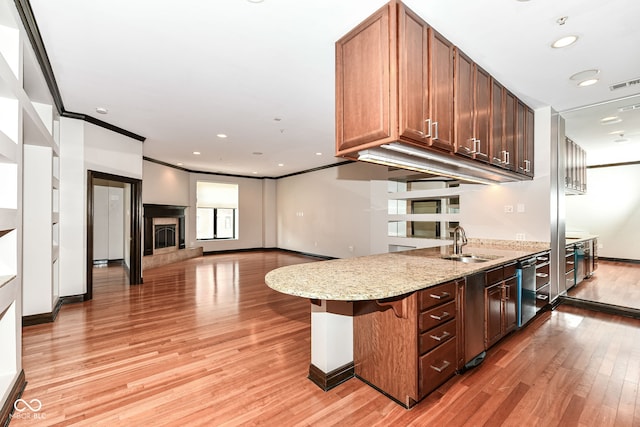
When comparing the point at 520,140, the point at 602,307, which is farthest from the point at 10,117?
the point at 602,307

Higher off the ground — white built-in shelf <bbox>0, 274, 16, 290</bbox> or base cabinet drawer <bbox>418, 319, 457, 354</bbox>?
white built-in shelf <bbox>0, 274, 16, 290</bbox>

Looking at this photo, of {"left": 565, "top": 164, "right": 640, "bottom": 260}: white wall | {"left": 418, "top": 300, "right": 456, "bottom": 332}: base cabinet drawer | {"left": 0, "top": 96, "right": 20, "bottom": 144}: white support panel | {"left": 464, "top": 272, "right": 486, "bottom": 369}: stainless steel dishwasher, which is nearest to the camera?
{"left": 418, "top": 300, "right": 456, "bottom": 332}: base cabinet drawer

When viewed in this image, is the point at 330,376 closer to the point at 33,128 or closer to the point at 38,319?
the point at 33,128

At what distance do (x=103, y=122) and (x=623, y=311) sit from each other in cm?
754

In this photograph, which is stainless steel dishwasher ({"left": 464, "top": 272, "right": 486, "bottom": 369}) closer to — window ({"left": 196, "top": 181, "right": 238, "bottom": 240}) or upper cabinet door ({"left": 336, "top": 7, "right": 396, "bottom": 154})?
upper cabinet door ({"left": 336, "top": 7, "right": 396, "bottom": 154})

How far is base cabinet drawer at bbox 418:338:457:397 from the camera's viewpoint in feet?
6.00

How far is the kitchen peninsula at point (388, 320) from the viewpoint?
5.74ft

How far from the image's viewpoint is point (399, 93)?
1.78m

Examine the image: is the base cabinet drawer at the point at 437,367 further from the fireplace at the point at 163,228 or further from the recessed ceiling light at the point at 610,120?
the fireplace at the point at 163,228

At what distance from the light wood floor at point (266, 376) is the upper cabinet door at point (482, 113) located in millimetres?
1865

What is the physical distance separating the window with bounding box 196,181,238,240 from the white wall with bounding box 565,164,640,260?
9252 millimetres

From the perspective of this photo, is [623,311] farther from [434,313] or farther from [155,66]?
[155,66]

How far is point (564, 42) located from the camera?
7.48 feet

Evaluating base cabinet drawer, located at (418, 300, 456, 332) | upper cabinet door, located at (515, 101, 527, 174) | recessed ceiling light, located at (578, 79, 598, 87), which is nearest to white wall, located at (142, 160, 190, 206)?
base cabinet drawer, located at (418, 300, 456, 332)
